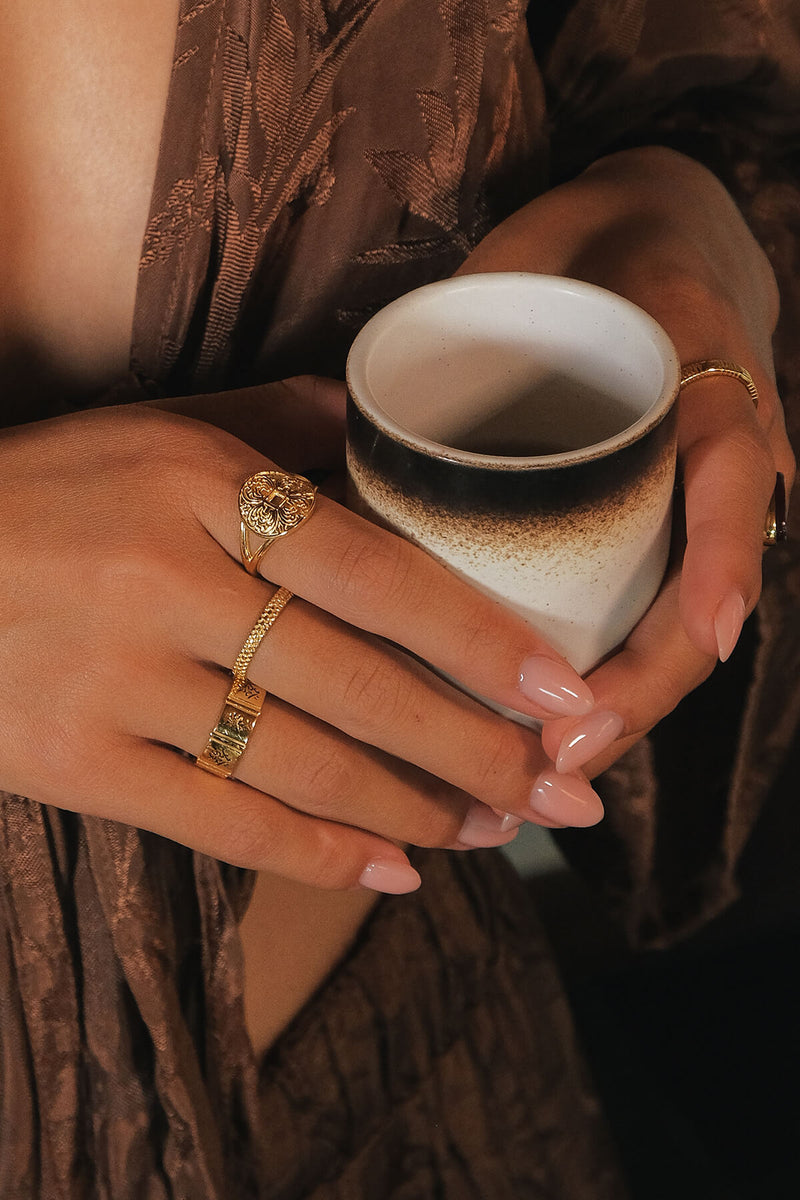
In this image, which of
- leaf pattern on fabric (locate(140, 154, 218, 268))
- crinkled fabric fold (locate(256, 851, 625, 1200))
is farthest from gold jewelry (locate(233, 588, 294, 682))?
crinkled fabric fold (locate(256, 851, 625, 1200))

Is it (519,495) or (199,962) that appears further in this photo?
(199,962)

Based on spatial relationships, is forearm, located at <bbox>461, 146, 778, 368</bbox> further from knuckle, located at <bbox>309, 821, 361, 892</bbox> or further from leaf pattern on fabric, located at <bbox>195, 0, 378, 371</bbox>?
knuckle, located at <bbox>309, 821, 361, 892</bbox>

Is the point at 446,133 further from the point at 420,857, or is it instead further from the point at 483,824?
the point at 420,857

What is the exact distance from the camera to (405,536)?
0.42 meters

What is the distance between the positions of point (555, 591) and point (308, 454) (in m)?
0.22

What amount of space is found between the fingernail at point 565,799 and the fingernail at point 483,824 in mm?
45

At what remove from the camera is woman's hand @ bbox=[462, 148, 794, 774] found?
443 millimetres

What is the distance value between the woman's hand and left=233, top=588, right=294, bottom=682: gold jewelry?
0.13m

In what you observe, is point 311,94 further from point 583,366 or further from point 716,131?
point 716,131

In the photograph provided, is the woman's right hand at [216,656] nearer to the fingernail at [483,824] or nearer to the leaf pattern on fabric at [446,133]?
the fingernail at [483,824]

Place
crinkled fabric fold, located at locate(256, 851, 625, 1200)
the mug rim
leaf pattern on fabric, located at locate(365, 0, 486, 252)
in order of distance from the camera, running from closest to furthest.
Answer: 1. the mug rim
2. leaf pattern on fabric, located at locate(365, 0, 486, 252)
3. crinkled fabric fold, located at locate(256, 851, 625, 1200)

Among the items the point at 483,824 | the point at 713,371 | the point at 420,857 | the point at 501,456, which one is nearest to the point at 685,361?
the point at 713,371

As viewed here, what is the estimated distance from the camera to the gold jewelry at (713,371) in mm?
512

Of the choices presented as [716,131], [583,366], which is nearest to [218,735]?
[583,366]
